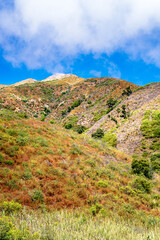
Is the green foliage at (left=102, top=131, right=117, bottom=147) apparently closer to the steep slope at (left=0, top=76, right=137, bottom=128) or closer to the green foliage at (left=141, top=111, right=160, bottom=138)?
the green foliage at (left=141, top=111, right=160, bottom=138)

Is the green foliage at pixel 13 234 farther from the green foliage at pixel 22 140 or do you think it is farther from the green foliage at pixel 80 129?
the green foliage at pixel 80 129

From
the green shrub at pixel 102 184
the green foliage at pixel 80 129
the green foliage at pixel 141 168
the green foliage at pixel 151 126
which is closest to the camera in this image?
the green shrub at pixel 102 184

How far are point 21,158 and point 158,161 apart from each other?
1755 centimetres

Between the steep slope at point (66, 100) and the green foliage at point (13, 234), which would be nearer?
the green foliage at point (13, 234)

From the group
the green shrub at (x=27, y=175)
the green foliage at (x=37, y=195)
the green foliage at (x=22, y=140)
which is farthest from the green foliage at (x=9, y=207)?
the green foliage at (x=22, y=140)

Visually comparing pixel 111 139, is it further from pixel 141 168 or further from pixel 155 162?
pixel 141 168

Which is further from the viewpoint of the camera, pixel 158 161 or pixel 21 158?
pixel 158 161

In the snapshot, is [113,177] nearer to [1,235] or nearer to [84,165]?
[84,165]

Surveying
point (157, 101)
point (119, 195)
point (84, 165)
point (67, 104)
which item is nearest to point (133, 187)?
point (119, 195)

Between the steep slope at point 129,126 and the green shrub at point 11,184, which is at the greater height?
the steep slope at point 129,126

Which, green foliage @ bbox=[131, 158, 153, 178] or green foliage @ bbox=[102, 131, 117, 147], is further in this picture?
green foliage @ bbox=[102, 131, 117, 147]

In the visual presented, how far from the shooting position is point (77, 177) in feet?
30.1

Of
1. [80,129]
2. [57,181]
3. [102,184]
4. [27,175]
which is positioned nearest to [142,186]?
[102,184]

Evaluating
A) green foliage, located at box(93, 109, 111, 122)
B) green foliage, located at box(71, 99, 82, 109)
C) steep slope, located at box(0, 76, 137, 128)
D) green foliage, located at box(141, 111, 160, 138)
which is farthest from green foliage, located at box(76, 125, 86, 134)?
green foliage, located at box(71, 99, 82, 109)
